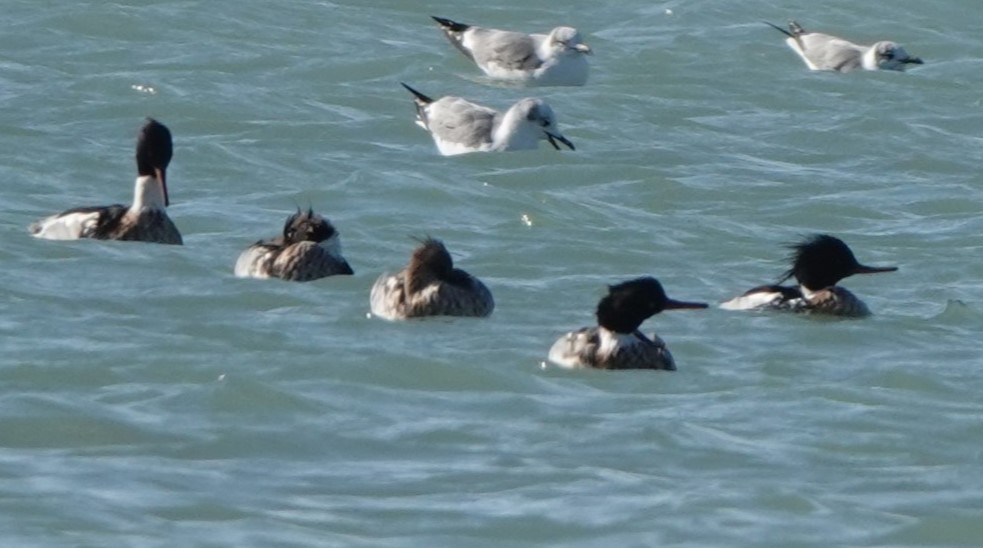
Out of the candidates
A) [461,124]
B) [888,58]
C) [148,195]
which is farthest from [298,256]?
[888,58]

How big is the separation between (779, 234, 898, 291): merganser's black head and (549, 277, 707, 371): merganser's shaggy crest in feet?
5.77

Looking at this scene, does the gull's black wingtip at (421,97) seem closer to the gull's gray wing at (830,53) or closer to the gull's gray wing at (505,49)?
the gull's gray wing at (505,49)

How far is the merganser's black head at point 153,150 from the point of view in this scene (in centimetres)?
1559

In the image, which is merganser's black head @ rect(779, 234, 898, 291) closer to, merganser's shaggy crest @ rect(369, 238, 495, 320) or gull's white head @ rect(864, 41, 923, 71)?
merganser's shaggy crest @ rect(369, 238, 495, 320)

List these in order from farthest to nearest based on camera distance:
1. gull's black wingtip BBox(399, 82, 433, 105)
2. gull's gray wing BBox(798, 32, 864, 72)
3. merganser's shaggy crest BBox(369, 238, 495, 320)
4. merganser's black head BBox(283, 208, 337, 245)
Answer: gull's gray wing BBox(798, 32, 864, 72) → gull's black wingtip BBox(399, 82, 433, 105) → merganser's black head BBox(283, 208, 337, 245) → merganser's shaggy crest BBox(369, 238, 495, 320)

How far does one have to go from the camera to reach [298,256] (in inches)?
551

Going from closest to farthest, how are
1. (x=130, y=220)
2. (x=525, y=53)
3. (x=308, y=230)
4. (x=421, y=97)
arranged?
(x=308, y=230)
(x=130, y=220)
(x=421, y=97)
(x=525, y=53)

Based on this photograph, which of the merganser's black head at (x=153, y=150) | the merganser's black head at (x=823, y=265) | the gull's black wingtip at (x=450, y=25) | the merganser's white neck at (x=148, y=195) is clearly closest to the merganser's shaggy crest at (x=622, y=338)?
the merganser's black head at (x=823, y=265)

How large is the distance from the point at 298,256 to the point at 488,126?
579cm

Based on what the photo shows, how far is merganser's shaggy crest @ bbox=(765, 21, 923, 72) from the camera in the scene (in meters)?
23.7

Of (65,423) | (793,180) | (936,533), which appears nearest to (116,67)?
(793,180)

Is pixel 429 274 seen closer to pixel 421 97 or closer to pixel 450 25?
pixel 421 97

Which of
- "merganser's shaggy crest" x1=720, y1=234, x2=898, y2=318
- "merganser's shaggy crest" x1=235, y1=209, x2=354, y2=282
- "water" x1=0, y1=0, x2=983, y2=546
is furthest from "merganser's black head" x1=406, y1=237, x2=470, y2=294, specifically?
"merganser's shaggy crest" x1=720, y1=234, x2=898, y2=318

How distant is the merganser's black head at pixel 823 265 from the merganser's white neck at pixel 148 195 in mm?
3664
